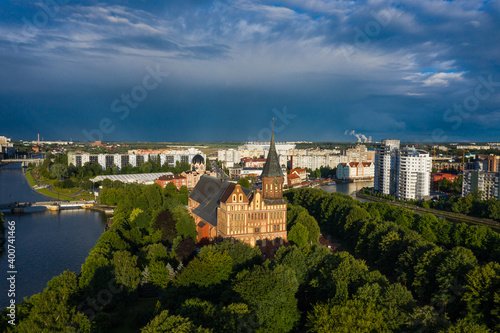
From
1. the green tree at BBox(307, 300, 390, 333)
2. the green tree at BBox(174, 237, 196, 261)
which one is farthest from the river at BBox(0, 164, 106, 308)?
the green tree at BBox(307, 300, 390, 333)

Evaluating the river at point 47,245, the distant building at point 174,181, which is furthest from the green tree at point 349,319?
the distant building at point 174,181

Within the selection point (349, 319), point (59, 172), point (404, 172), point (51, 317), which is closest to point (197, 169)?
point (59, 172)

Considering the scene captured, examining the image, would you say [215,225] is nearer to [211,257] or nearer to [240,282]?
[211,257]

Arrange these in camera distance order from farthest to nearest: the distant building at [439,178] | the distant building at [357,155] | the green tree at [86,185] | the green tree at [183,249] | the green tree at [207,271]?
1. the distant building at [357,155]
2. the distant building at [439,178]
3. the green tree at [86,185]
4. the green tree at [183,249]
5. the green tree at [207,271]

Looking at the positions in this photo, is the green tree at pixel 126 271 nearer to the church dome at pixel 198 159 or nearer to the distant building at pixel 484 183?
the church dome at pixel 198 159

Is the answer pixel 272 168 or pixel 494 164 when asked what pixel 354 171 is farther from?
pixel 272 168

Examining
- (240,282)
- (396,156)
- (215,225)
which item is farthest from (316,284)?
(396,156)
